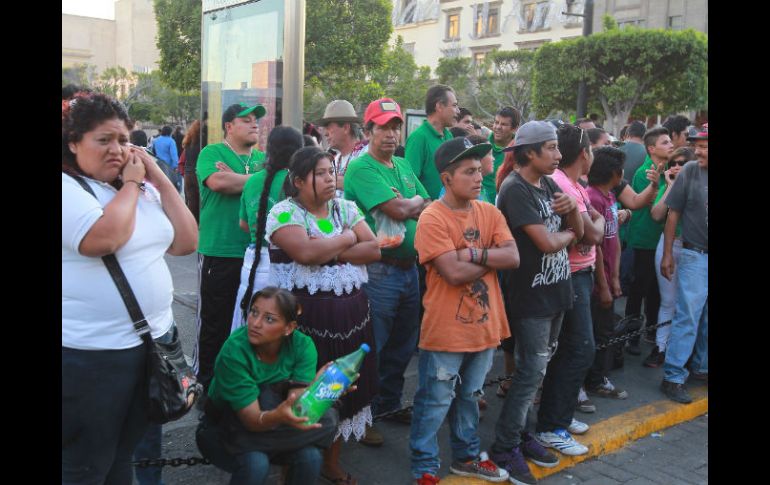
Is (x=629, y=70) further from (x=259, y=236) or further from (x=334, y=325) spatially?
(x=334, y=325)

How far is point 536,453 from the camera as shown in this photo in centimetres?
431

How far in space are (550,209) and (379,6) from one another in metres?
27.3

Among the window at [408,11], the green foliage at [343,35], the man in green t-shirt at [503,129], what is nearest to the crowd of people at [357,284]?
the man in green t-shirt at [503,129]

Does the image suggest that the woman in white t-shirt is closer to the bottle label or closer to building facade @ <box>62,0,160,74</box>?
the bottle label

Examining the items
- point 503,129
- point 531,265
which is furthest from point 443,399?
point 503,129

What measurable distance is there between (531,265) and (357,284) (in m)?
1.04

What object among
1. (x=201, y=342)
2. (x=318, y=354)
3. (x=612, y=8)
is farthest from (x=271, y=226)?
(x=612, y=8)

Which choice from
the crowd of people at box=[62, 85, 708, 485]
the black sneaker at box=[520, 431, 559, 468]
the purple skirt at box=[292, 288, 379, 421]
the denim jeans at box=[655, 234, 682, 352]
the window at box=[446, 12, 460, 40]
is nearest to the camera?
the crowd of people at box=[62, 85, 708, 485]

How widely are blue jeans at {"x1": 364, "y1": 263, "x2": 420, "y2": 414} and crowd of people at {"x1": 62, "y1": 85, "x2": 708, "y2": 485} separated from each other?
13 millimetres

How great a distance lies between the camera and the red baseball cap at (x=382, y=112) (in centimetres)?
454

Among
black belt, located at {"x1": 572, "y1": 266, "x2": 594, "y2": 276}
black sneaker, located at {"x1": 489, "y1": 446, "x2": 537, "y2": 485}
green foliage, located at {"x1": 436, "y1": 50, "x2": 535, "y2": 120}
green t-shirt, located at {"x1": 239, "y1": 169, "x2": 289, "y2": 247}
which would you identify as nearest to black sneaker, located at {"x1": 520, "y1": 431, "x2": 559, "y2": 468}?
black sneaker, located at {"x1": 489, "y1": 446, "x2": 537, "y2": 485}

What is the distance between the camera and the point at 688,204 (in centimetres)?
562

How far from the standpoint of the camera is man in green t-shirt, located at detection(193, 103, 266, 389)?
4.61 m
